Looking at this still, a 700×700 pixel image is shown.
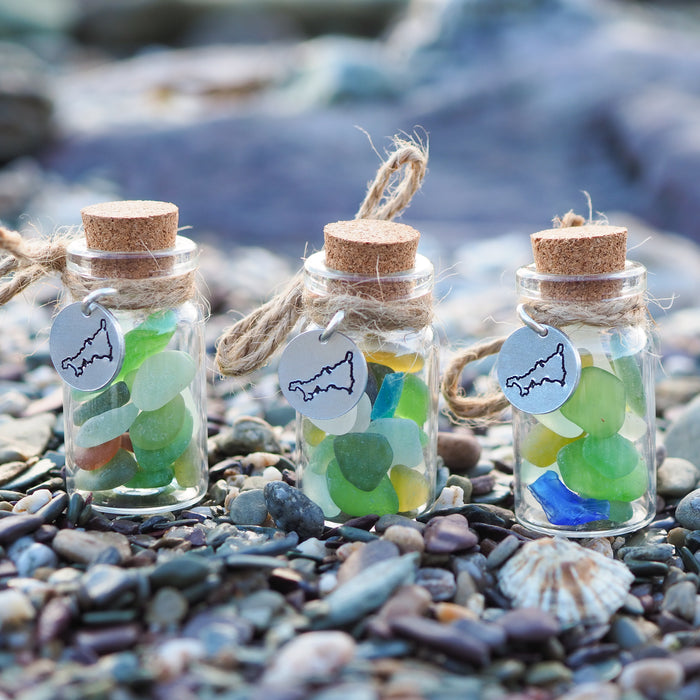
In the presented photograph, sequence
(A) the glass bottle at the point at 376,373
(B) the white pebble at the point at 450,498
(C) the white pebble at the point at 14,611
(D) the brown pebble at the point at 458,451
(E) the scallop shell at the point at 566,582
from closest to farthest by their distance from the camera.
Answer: (C) the white pebble at the point at 14,611 → (E) the scallop shell at the point at 566,582 → (A) the glass bottle at the point at 376,373 → (B) the white pebble at the point at 450,498 → (D) the brown pebble at the point at 458,451

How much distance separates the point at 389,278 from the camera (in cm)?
178

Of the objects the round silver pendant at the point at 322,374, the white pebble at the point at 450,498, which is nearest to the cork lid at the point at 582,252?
the round silver pendant at the point at 322,374

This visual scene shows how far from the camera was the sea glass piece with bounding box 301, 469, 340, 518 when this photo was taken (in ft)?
6.23

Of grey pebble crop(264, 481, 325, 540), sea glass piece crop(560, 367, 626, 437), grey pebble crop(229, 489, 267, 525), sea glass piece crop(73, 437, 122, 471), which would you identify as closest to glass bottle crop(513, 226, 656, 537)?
sea glass piece crop(560, 367, 626, 437)

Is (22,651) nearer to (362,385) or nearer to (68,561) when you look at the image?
(68,561)

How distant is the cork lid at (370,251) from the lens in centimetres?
176

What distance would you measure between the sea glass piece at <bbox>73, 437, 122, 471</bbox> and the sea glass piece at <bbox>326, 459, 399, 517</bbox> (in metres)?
0.48

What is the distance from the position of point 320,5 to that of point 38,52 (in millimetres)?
5196

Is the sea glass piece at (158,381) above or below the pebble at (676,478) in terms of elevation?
above

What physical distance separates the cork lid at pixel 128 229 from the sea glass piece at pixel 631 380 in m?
1.02

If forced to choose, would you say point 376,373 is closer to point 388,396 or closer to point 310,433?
point 388,396

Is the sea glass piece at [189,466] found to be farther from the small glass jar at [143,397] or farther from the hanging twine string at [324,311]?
the hanging twine string at [324,311]

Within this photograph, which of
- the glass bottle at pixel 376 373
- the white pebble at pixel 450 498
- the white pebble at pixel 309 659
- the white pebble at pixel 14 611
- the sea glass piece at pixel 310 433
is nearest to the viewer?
the white pebble at pixel 309 659

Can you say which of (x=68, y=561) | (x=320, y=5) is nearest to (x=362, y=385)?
(x=68, y=561)
